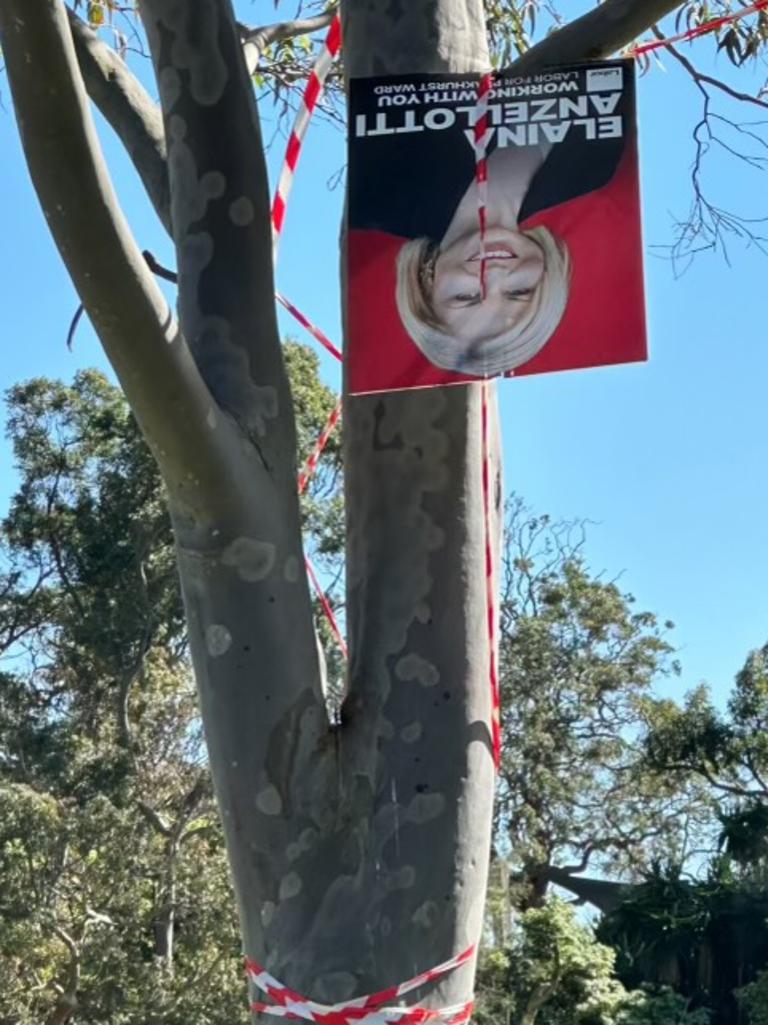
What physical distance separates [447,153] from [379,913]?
1123mm

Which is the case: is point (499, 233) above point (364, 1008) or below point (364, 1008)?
above

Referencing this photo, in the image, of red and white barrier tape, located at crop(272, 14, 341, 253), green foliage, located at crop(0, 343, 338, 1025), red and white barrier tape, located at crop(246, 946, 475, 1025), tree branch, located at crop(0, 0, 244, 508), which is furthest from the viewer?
green foliage, located at crop(0, 343, 338, 1025)

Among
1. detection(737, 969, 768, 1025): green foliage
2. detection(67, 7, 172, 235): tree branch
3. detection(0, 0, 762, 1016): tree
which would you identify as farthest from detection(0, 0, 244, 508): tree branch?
detection(737, 969, 768, 1025): green foliage

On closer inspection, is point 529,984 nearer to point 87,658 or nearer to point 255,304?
point 87,658

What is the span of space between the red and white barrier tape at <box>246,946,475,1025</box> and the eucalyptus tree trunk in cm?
2

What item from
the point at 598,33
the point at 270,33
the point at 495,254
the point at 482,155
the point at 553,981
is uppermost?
the point at 270,33

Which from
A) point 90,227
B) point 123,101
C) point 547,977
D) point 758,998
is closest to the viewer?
point 90,227

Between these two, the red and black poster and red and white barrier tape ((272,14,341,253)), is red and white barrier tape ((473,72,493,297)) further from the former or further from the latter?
red and white barrier tape ((272,14,341,253))

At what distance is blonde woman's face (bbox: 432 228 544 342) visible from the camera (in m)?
2.01

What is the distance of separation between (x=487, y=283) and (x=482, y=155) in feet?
0.66

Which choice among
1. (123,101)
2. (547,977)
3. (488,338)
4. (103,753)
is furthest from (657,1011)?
(488,338)

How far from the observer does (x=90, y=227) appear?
1.71m

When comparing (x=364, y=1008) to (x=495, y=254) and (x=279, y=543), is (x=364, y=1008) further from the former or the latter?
(x=495, y=254)

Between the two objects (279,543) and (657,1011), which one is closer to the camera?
(279,543)
